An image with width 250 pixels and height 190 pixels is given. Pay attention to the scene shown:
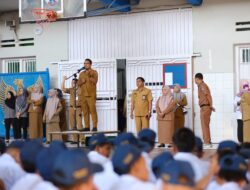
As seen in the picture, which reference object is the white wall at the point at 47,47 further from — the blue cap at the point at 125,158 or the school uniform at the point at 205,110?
the blue cap at the point at 125,158

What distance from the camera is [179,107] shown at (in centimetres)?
932

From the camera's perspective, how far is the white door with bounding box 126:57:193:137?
32.7 ft

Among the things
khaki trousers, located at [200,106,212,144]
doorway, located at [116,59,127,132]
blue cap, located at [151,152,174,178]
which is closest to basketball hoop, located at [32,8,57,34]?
doorway, located at [116,59,127,132]

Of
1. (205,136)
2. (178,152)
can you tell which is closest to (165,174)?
(178,152)

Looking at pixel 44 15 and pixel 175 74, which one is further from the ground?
pixel 44 15

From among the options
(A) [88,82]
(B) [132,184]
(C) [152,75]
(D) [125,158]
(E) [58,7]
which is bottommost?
(B) [132,184]

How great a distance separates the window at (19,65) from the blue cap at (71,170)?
9859 millimetres

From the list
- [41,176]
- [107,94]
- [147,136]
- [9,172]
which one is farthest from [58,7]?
[41,176]

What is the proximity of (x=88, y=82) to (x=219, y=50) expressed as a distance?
2.89 metres

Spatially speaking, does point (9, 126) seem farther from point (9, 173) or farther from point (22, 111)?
point (9, 173)

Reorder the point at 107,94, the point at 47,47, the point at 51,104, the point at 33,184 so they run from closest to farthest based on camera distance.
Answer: the point at 33,184, the point at 51,104, the point at 107,94, the point at 47,47

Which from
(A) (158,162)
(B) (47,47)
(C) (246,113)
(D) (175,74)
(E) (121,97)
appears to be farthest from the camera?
(B) (47,47)

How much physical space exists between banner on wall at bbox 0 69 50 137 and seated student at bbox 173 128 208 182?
764cm

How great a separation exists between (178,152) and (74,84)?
608 cm
